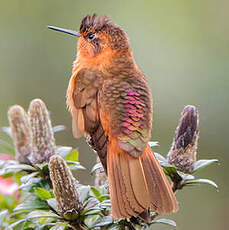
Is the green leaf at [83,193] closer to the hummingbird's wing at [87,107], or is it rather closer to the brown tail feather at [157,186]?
the hummingbird's wing at [87,107]

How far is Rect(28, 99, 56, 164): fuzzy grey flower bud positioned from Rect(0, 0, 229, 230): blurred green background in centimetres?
307

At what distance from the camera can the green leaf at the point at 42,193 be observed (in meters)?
2.64

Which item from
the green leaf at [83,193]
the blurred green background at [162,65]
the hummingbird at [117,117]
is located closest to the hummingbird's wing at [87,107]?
the hummingbird at [117,117]

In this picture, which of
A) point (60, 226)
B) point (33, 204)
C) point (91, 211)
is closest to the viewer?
point (60, 226)

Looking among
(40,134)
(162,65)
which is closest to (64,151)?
(40,134)

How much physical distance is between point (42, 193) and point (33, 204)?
3.8 inches

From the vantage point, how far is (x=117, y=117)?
2.89 m

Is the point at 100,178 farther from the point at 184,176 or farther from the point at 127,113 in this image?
the point at 184,176

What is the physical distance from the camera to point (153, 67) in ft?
21.2

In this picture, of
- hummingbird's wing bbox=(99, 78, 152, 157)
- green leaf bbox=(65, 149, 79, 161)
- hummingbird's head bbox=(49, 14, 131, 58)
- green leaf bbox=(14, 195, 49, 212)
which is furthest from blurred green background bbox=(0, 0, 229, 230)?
green leaf bbox=(14, 195, 49, 212)

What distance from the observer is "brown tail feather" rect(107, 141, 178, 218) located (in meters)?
2.51

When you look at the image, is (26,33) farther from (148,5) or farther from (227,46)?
(227,46)

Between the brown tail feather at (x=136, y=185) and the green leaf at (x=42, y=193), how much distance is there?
357mm

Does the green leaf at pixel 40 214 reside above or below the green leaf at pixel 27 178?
below
